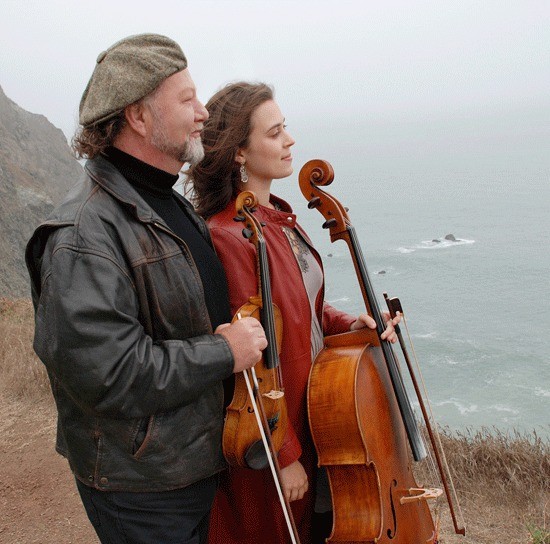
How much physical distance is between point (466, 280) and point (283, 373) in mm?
43622

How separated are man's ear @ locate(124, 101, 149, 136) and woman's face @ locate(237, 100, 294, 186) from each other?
0.59 meters

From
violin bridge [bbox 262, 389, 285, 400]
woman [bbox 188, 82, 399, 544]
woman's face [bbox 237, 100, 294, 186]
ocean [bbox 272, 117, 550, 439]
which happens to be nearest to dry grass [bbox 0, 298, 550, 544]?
ocean [bbox 272, 117, 550, 439]

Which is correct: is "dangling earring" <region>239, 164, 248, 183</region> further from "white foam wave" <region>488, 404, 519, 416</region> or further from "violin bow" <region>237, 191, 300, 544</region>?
"white foam wave" <region>488, 404, 519, 416</region>

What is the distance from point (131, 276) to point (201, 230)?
50cm

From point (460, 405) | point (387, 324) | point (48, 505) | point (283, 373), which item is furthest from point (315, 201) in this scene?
point (460, 405)

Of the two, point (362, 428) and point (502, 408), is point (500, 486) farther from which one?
point (502, 408)

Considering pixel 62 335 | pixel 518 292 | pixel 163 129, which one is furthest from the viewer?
pixel 518 292

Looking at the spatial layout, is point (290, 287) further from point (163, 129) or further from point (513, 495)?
point (513, 495)

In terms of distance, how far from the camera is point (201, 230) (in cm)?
228

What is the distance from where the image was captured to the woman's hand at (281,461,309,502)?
2.28m

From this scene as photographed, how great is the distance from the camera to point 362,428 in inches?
91.0

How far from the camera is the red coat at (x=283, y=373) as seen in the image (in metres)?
2.29

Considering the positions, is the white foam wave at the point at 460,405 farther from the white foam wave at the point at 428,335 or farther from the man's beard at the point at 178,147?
the man's beard at the point at 178,147

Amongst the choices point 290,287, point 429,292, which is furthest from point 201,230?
point 429,292
